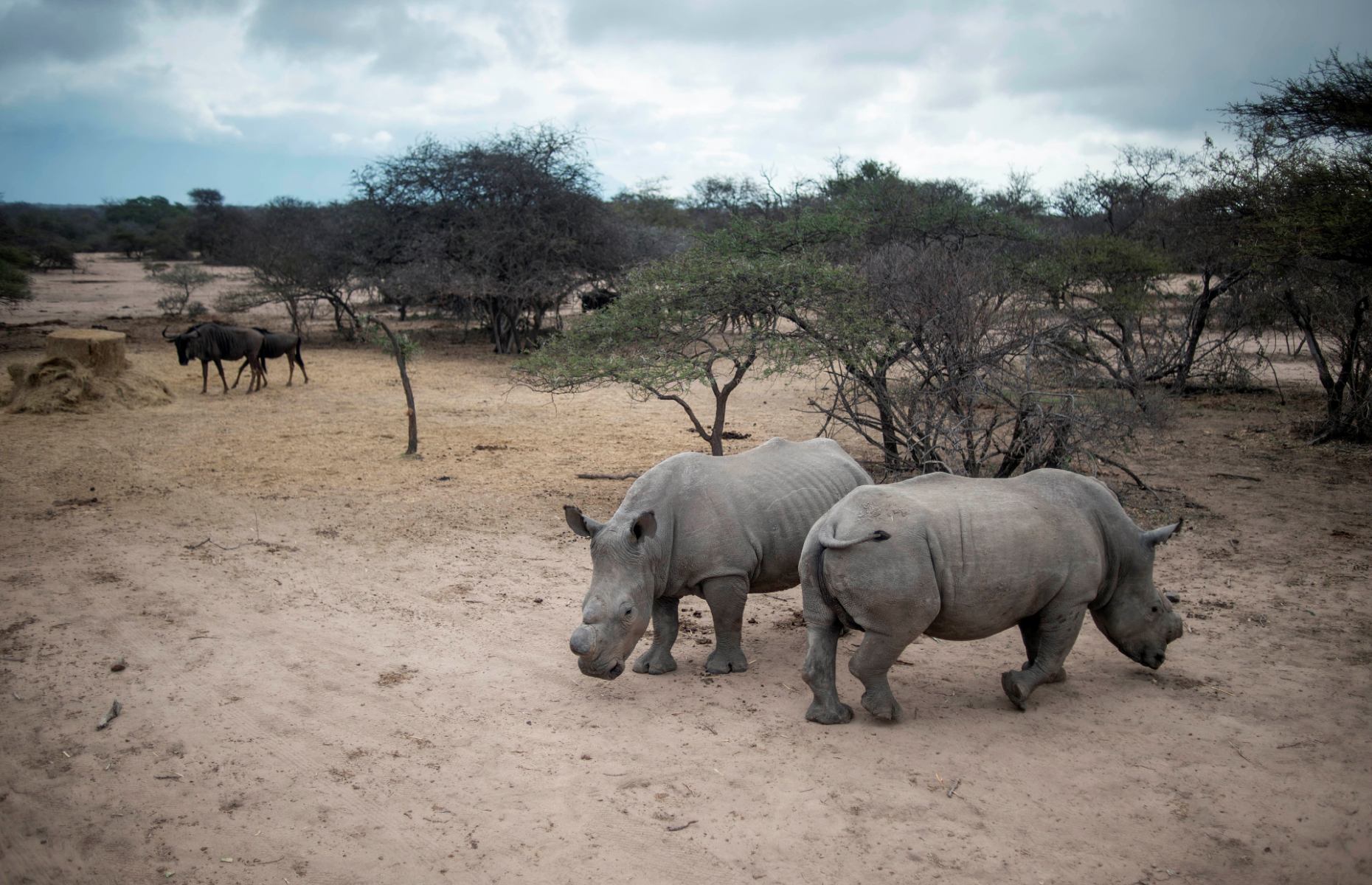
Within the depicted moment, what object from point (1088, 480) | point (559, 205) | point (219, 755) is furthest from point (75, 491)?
point (559, 205)

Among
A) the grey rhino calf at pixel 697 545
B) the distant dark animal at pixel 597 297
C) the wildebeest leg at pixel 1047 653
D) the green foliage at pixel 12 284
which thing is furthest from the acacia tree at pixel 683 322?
the green foliage at pixel 12 284

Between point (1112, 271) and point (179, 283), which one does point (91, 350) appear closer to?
point (179, 283)

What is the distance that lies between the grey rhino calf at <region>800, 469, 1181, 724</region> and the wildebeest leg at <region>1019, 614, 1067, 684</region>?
0.04 feet

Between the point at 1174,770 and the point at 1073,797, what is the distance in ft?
2.15

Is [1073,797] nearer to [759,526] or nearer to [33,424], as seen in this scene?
[759,526]

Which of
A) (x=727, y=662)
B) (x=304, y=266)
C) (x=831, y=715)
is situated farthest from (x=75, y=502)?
(x=304, y=266)

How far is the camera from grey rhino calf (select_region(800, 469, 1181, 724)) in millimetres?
5078

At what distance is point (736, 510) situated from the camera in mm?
6031

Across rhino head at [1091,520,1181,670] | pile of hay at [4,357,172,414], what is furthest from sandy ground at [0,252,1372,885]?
pile of hay at [4,357,172,414]

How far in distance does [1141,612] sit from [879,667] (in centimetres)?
180

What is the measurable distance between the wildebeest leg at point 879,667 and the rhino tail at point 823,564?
106mm

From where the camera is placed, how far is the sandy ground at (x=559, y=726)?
4.24 m

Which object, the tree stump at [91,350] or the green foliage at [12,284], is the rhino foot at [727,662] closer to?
the tree stump at [91,350]

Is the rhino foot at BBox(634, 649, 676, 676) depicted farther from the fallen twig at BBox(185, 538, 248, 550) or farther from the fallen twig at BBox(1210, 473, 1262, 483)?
the fallen twig at BBox(1210, 473, 1262, 483)
